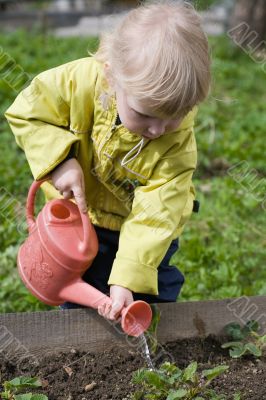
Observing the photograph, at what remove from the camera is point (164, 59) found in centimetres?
199

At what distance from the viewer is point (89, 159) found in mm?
2496

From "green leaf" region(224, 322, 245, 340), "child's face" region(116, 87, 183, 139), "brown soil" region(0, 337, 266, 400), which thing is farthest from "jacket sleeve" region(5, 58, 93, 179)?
"green leaf" region(224, 322, 245, 340)

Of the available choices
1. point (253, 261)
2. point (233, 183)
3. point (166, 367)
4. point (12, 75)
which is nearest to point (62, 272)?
point (166, 367)

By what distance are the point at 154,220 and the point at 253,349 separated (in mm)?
553

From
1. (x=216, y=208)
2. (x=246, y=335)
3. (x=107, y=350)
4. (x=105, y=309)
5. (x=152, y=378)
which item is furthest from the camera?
(x=216, y=208)

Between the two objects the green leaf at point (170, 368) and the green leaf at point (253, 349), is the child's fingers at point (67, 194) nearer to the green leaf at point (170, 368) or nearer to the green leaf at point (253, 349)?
the green leaf at point (170, 368)

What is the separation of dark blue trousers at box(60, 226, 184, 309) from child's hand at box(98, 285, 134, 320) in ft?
1.38

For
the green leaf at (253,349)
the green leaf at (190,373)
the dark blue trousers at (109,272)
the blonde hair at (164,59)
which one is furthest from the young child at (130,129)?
the green leaf at (253,349)

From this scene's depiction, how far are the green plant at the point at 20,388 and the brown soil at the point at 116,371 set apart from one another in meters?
0.05

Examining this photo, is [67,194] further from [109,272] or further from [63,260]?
[109,272]

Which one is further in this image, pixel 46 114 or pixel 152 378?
pixel 46 114

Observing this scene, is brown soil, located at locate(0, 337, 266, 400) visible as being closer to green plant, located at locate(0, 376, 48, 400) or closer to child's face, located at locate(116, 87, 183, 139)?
green plant, located at locate(0, 376, 48, 400)

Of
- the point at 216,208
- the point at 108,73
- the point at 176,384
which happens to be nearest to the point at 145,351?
the point at 176,384

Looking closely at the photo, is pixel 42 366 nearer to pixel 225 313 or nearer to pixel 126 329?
pixel 126 329
